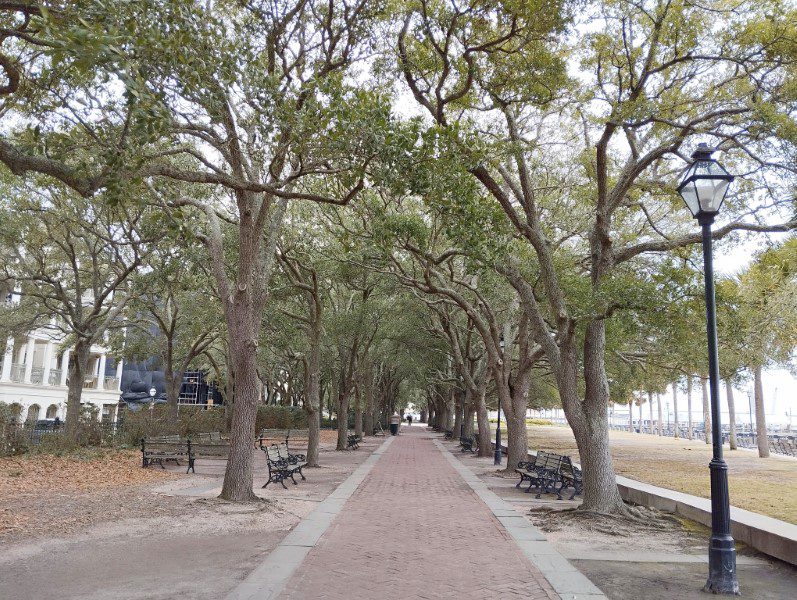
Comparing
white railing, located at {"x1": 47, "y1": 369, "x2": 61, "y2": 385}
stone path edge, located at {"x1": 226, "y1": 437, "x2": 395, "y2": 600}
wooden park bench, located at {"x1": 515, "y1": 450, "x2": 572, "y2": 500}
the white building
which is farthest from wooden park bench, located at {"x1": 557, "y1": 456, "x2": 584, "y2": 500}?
white railing, located at {"x1": 47, "y1": 369, "x2": 61, "y2": 385}

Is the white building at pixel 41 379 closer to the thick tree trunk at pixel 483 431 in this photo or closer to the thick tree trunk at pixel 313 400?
the thick tree trunk at pixel 313 400

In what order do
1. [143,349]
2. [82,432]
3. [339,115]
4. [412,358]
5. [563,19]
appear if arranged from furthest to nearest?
[412,358]
[143,349]
[82,432]
[563,19]
[339,115]

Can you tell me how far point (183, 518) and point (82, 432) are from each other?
47.8ft

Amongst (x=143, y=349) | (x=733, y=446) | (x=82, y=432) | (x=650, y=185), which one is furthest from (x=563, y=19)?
(x=733, y=446)

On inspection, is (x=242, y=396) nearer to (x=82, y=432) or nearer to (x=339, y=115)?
(x=339, y=115)

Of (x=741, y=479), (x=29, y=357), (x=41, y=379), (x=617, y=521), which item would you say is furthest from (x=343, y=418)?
(x=41, y=379)

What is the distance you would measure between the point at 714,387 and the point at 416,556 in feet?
13.1

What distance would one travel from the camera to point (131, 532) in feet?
28.3

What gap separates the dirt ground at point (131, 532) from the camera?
607cm

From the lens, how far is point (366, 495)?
44.4 ft

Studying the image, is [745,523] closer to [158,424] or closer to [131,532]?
[131,532]

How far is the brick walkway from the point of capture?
6.23m

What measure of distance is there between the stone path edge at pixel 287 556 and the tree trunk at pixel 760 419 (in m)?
21.6

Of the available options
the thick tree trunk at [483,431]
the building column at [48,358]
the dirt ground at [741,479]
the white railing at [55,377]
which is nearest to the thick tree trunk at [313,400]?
the thick tree trunk at [483,431]
